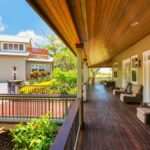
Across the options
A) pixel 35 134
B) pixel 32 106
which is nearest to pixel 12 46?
pixel 32 106

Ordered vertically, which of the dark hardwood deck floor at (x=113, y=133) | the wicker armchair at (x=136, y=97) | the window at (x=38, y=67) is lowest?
the dark hardwood deck floor at (x=113, y=133)

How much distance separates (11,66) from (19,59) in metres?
1.29

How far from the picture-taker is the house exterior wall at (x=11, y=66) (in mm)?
28656

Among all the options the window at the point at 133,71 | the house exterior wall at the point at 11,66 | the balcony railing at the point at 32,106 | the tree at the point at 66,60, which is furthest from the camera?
the tree at the point at 66,60

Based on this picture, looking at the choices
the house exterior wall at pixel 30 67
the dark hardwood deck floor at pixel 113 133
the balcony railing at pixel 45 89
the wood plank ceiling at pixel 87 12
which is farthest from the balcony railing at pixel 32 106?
the house exterior wall at pixel 30 67

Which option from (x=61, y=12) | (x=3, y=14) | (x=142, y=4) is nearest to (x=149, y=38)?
(x=142, y=4)

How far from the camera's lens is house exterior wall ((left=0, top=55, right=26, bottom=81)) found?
28656 millimetres

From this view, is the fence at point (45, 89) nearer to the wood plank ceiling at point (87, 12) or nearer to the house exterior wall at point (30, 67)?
the wood plank ceiling at point (87, 12)

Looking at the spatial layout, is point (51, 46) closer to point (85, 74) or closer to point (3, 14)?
point (85, 74)

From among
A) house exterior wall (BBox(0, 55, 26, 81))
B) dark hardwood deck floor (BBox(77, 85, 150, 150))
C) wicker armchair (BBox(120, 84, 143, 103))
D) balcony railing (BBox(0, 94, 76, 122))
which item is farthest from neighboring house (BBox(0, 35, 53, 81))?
dark hardwood deck floor (BBox(77, 85, 150, 150))

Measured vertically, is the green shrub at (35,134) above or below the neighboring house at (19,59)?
below

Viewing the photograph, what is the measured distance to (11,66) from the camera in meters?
29.0

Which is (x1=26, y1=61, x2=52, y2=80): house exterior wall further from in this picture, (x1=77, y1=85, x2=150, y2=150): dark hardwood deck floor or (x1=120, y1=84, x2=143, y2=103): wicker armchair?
(x1=77, y1=85, x2=150, y2=150): dark hardwood deck floor

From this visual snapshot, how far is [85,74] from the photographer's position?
17.7 meters
